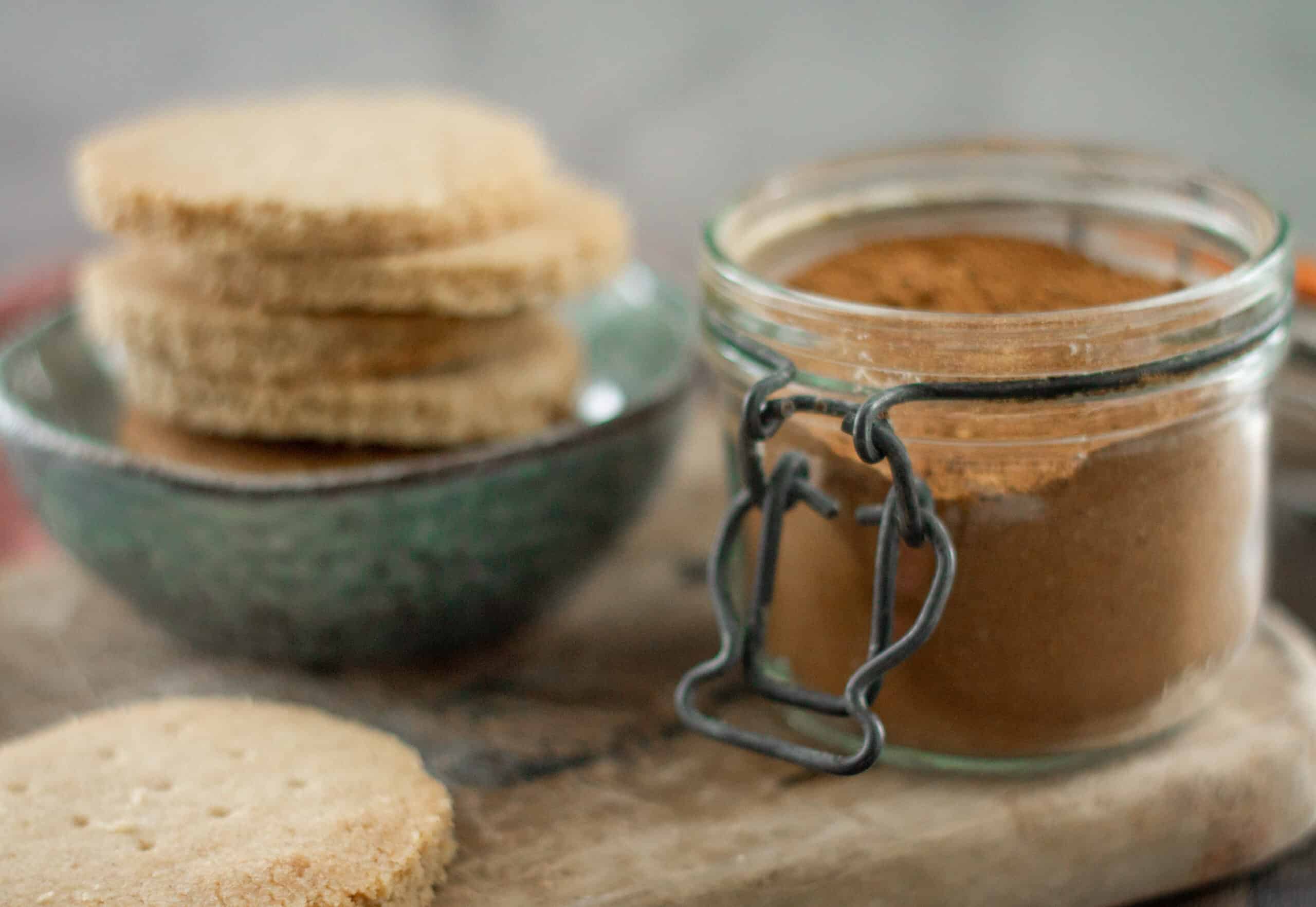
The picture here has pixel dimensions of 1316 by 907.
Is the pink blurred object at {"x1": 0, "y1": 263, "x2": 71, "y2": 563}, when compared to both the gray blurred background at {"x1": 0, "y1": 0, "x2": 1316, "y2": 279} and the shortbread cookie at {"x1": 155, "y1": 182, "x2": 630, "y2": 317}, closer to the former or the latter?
the gray blurred background at {"x1": 0, "y1": 0, "x2": 1316, "y2": 279}

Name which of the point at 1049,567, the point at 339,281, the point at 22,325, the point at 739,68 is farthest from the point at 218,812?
the point at 739,68

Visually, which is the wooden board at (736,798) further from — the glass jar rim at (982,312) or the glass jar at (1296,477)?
the glass jar rim at (982,312)

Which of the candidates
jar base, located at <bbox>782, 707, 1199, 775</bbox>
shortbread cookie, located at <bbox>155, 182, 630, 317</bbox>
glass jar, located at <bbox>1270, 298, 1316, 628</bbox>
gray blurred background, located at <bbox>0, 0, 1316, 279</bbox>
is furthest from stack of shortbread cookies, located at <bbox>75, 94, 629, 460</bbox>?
gray blurred background, located at <bbox>0, 0, 1316, 279</bbox>

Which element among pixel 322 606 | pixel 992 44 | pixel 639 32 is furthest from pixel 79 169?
pixel 992 44


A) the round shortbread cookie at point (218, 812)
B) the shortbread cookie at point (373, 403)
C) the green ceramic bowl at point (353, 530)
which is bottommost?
the round shortbread cookie at point (218, 812)

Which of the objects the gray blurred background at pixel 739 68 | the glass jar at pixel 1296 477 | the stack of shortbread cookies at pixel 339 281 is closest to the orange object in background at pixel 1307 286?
the glass jar at pixel 1296 477

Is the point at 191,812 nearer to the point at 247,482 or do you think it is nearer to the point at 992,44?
the point at 247,482

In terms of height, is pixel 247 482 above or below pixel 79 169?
below
